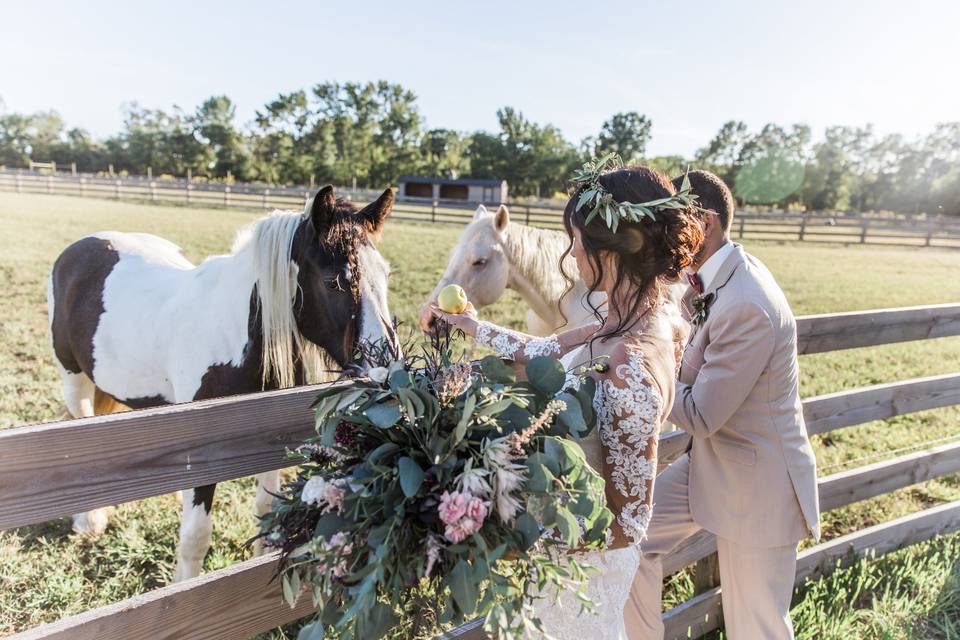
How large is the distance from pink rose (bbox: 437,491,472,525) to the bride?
583mm

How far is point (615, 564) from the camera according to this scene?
164 centimetres

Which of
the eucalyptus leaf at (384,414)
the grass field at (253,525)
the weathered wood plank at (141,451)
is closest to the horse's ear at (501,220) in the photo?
the grass field at (253,525)

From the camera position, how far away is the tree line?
6950 cm

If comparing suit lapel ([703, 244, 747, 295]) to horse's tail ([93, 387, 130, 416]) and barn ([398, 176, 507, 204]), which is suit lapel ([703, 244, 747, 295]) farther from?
barn ([398, 176, 507, 204])

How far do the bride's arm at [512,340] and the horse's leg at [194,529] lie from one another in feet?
5.05

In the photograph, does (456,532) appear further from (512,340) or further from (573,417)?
(512,340)

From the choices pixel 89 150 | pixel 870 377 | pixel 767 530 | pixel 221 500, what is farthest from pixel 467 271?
pixel 89 150

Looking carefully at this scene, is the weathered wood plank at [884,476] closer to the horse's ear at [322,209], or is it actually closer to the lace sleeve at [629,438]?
the lace sleeve at [629,438]

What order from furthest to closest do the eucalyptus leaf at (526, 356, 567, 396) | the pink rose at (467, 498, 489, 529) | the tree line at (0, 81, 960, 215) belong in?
1. the tree line at (0, 81, 960, 215)
2. the eucalyptus leaf at (526, 356, 567, 396)
3. the pink rose at (467, 498, 489, 529)

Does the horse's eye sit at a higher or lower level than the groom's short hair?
lower

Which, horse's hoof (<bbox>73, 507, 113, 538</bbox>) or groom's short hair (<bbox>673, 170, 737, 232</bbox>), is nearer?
groom's short hair (<bbox>673, 170, 737, 232</bbox>)

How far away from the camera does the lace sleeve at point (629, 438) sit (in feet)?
4.91

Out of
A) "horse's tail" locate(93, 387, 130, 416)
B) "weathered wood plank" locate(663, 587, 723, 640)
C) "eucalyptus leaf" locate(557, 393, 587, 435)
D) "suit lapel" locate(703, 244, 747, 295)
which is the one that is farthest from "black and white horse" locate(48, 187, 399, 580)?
"weathered wood plank" locate(663, 587, 723, 640)

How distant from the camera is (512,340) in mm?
1880
